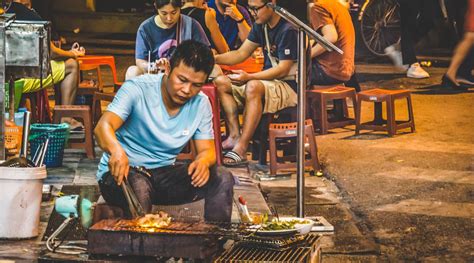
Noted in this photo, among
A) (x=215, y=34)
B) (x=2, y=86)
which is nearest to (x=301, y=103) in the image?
(x=2, y=86)

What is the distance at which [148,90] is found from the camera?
6.91 m

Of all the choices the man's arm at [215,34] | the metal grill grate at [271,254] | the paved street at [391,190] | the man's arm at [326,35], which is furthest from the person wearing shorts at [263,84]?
the metal grill grate at [271,254]

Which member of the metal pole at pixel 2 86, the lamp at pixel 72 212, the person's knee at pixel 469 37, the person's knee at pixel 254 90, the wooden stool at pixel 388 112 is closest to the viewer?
the lamp at pixel 72 212

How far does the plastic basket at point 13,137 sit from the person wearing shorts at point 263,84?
1.95 m

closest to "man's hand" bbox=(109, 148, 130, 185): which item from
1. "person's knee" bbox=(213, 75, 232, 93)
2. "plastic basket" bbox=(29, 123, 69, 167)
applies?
"plastic basket" bbox=(29, 123, 69, 167)

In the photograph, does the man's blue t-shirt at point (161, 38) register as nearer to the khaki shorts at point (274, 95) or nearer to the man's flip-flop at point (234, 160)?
the khaki shorts at point (274, 95)

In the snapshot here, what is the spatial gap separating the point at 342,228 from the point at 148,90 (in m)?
2.08

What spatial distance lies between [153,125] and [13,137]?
8.53 feet

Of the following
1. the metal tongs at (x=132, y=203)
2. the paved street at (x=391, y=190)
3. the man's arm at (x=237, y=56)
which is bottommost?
the paved street at (x=391, y=190)

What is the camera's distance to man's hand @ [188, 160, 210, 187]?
6.73 meters

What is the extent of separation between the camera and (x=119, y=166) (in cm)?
637

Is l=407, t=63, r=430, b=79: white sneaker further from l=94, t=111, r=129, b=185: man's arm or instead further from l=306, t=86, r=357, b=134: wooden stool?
l=94, t=111, r=129, b=185: man's arm

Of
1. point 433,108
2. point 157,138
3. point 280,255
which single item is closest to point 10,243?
point 157,138

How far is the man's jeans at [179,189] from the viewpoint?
6.70 meters
